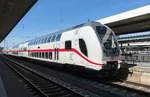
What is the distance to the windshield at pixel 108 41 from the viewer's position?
10.0 meters

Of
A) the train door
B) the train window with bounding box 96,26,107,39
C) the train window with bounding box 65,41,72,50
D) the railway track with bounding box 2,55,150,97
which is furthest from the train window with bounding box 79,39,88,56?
the train door

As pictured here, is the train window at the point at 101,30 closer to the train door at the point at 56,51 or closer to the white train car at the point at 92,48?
the white train car at the point at 92,48

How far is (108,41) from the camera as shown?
34.0ft

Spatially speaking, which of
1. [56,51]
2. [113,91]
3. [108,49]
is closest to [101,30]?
[108,49]

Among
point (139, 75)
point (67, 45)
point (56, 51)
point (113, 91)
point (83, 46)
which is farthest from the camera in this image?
point (56, 51)

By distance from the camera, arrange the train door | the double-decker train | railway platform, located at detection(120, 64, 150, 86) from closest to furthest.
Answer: the double-decker train, railway platform, located at detection(120, 64, 150, 86), the train door

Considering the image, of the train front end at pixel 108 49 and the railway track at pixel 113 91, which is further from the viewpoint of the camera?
the train front end at pixel 108 49

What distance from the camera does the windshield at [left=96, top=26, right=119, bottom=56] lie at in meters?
10.0

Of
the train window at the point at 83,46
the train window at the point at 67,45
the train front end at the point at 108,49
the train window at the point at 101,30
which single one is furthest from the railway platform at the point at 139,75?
the train window at the point at 67,45

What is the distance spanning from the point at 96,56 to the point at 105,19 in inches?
504

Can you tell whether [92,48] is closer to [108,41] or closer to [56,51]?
[108,41]

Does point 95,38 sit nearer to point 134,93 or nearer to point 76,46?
point 76,46

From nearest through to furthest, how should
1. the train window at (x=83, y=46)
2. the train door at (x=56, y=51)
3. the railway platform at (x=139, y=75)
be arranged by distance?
1. the railway platform at (x=139, y=75)
2. the train window at (x=83, y=46)
3. the train door at (x=56, y=51)

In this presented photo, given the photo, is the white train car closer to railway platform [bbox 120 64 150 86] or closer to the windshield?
the windshield
